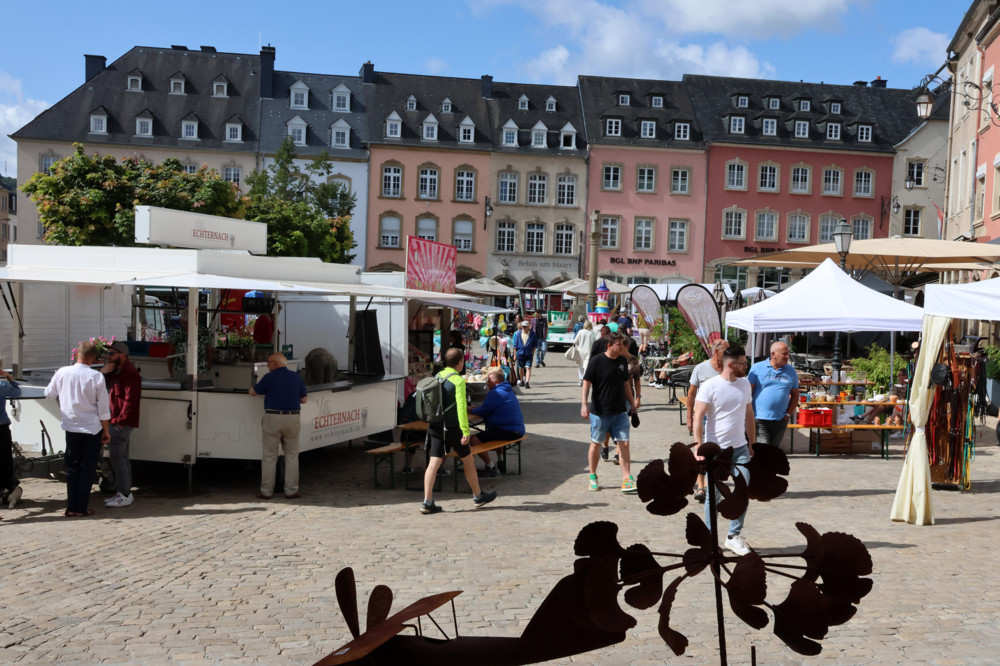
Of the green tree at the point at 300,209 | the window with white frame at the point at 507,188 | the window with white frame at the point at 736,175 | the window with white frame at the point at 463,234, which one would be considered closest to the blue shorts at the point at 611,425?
the green tree at the point at 300,209

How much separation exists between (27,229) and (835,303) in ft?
156

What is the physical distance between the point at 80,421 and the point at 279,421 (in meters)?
1.91

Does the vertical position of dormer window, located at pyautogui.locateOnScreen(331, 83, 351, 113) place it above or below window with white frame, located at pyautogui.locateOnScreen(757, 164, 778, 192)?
above

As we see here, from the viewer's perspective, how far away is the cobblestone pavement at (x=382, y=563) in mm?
5348

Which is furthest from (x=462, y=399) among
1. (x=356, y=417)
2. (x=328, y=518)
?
(x=356, y=417)

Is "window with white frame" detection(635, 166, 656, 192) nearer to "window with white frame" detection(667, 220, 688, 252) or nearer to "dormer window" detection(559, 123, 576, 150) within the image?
"window with white frame" detection(667, 220, 688, 252)

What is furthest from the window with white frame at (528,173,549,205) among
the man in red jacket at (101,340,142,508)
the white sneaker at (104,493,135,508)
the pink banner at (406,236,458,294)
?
the white sneaker at (104,493,135,508)

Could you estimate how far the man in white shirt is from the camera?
29.1ft

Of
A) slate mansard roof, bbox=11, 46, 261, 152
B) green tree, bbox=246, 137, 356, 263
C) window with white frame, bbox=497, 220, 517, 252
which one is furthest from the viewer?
window with white frame, bbox=497, 220, 517, 252

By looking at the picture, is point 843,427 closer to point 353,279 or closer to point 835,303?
point 835,303

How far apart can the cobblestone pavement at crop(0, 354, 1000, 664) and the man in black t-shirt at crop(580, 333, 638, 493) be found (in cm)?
47

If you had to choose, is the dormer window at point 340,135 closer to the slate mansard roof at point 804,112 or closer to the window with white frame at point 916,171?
the slate mansard roof at point 804,112

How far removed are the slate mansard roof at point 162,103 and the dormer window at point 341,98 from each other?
423cm

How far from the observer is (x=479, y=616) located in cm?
580
